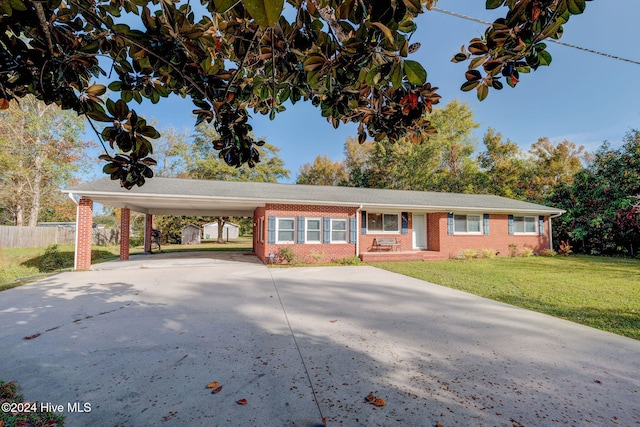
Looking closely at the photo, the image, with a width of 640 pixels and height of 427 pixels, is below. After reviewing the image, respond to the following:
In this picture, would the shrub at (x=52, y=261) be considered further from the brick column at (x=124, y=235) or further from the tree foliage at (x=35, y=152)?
the tree foliage at (x=35, y=152)

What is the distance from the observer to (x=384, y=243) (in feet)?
44.4

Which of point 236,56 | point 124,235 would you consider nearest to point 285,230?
point 124,235

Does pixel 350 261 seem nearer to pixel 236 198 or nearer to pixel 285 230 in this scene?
pixel 285 230

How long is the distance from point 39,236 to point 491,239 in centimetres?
2732

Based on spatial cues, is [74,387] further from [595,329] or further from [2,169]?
[2,169]

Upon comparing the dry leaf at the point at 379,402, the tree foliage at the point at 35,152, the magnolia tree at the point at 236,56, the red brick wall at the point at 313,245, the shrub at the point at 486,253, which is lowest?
the dry leaf at the point at 379,402

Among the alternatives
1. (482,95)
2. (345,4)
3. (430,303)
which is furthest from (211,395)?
(430,303)

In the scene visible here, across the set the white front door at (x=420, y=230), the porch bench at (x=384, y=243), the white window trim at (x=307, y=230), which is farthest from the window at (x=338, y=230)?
the white front door at (x=420, y=230)

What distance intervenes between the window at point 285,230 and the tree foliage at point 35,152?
1744 centimetres

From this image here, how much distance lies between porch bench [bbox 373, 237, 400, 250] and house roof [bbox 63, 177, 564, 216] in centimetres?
157

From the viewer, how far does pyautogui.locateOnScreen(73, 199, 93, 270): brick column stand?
9609mm

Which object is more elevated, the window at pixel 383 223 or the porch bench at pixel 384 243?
the window at pixel 383 223

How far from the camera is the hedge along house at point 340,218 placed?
35.9 ft

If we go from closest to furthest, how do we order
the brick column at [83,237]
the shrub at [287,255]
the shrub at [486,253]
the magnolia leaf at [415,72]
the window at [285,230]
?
the magnolia leaf at [415,72] < the brick column at [83,237] < the shrub at [287,255] < the window at [285,230] < the shrub at [486,253]
